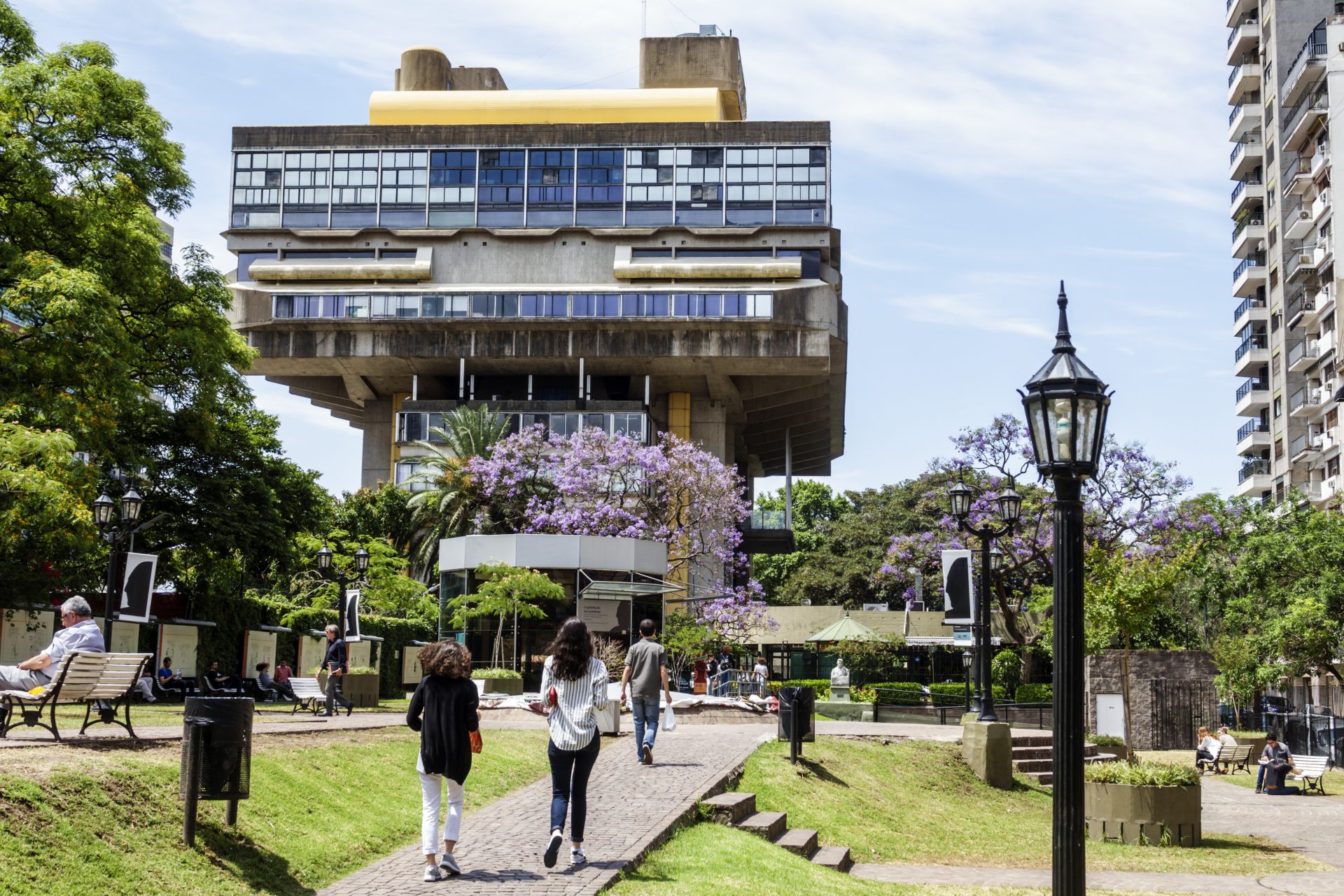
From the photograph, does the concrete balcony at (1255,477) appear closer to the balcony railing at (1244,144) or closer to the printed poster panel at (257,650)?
the balcony railing at (1244,144)

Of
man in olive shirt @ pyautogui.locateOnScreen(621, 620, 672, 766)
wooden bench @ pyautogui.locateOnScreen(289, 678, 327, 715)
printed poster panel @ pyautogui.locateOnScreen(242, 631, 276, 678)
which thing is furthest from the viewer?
printed poster panel @ pyautogui.locateOnScreen(242, 631, 276, 678)

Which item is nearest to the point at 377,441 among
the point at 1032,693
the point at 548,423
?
the point at 548,423

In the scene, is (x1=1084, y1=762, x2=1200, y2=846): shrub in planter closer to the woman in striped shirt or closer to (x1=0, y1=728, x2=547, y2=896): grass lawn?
(x1=0, y1=728, x2=547, y2=896): grass lawn

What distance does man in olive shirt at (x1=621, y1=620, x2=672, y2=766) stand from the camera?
15.0 m

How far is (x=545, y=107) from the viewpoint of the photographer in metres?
70.1

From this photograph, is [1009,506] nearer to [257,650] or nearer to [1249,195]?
[257,650]

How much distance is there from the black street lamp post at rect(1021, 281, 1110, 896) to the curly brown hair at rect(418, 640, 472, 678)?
13.5 ft

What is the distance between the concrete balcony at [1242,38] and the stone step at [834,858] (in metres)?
65.6

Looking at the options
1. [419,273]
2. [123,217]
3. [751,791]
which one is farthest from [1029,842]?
[419,273]

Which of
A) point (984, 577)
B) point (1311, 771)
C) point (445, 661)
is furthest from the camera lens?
point (1311, 771)

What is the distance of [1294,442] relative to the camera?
6456 cm

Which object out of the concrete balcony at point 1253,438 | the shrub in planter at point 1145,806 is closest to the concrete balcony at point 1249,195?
the concrete balcony at point 1253,438

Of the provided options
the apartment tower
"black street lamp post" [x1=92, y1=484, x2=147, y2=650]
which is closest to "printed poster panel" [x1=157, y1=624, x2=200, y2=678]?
"black street lamp post" [x1=92, y1=484, x2=147, y2=650]

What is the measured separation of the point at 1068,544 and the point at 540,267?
6028 centimetres
